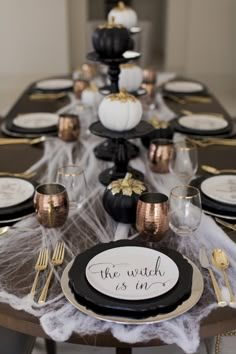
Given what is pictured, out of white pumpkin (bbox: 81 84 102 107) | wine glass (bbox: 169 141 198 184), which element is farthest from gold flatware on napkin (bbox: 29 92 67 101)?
wine glass (bbox: 169 141 198 184)

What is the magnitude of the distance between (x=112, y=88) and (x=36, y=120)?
0.46 metres

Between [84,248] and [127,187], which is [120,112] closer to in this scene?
[127,187]

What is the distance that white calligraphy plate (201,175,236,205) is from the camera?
3.99ft

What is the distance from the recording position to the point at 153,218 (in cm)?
102

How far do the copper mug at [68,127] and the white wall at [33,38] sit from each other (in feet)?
10.4

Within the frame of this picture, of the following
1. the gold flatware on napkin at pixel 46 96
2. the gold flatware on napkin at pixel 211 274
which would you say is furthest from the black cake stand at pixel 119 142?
the gold flatware on napkin at pixel 46 96

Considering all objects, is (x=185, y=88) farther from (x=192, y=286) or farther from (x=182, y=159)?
(x=192, y=286)

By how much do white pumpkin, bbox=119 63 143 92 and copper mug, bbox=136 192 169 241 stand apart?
2.76 feet

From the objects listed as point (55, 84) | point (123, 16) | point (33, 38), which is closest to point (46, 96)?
point (55, 84)

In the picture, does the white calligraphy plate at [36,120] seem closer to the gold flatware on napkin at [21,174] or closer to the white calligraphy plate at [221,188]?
the gold flatware on napkin at [21,174]

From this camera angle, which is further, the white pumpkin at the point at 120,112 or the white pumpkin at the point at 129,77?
the white pumpkin at the point at 129,77

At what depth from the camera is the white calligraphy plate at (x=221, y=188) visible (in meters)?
1.22

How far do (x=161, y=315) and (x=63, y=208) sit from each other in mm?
369

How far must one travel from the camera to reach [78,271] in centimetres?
92
